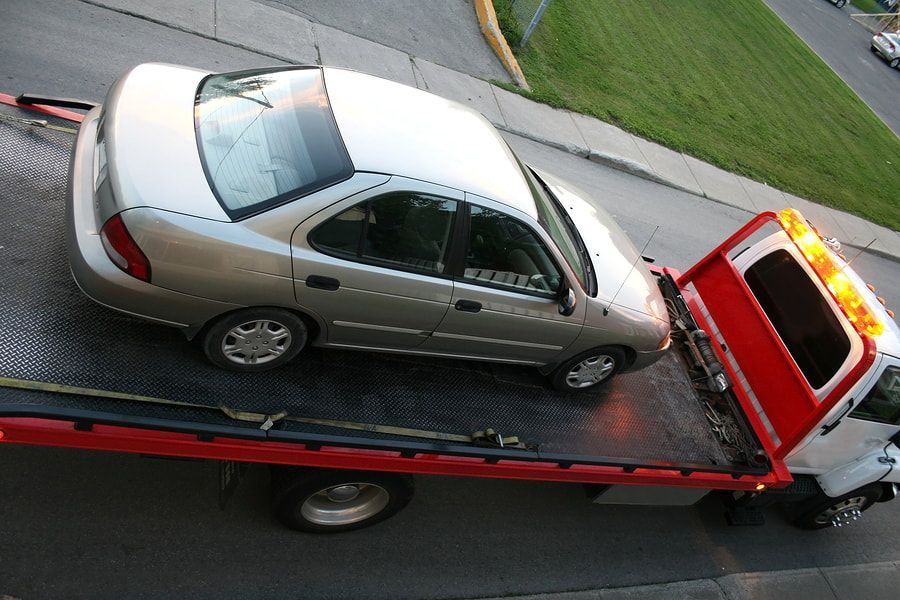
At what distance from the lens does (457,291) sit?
4023mm

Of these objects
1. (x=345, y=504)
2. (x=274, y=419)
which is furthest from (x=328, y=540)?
(x=274, y=419)

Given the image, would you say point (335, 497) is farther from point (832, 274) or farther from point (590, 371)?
point (832, 274)

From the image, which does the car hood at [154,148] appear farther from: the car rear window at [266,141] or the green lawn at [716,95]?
the green lawn at [716,95]

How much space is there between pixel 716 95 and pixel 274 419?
1612 centimetres

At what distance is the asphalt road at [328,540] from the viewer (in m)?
3.70

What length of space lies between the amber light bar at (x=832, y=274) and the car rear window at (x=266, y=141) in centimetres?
365

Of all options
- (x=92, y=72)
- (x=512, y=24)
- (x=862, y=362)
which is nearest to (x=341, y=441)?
(x=862, y=362)

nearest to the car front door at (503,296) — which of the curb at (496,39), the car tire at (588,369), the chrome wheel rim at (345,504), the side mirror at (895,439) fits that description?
the car tire at (588,369)

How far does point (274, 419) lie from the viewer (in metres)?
3.55

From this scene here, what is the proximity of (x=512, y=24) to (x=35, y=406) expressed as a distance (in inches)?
471

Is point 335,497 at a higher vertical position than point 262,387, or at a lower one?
lower

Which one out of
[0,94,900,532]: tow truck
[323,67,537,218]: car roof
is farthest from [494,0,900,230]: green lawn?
[323,67,537,218]: car roof

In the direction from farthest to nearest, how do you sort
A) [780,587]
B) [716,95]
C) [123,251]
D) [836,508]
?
[716,95]
[836,508]
[780,587]
[123,251]

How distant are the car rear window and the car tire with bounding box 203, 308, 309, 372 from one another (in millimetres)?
576
